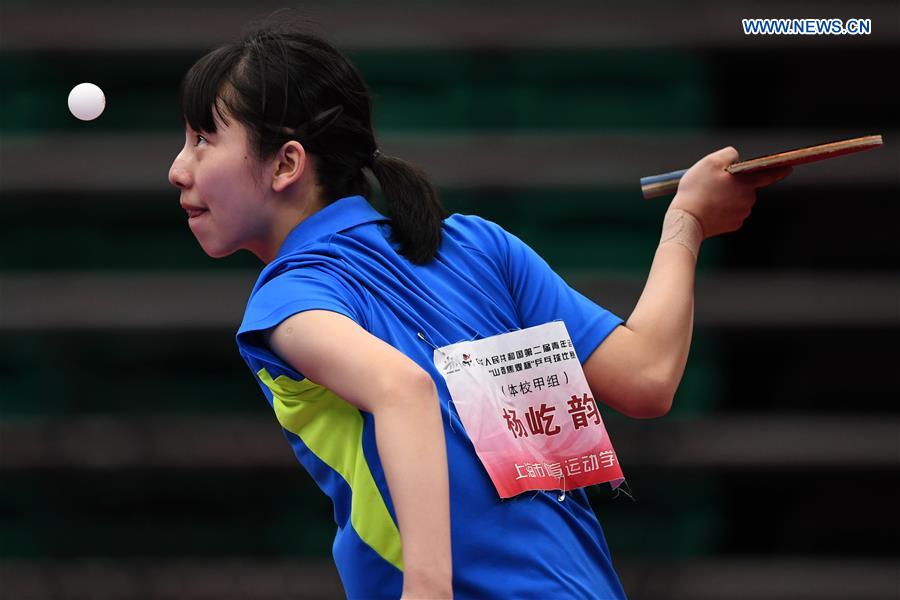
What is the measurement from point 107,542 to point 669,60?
7.33 feet

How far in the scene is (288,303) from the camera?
1.22 metres

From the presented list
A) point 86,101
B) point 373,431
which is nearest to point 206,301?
point 86,101

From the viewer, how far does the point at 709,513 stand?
385 cm

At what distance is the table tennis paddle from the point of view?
1370 millimetres

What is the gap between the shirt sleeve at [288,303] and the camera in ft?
3.99

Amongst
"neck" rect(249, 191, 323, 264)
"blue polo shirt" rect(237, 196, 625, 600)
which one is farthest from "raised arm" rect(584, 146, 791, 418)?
"neck" rect(249, 191, 323, 264)

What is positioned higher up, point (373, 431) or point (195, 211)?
point (195, 211)

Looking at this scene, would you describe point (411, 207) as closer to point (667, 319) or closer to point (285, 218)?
point (285, 218)

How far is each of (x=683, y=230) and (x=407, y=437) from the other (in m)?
0.58

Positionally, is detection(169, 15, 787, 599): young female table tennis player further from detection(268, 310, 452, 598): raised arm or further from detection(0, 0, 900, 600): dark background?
detection(0, 0, 900, 600): dark background

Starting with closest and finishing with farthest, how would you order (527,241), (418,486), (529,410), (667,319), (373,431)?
(418,486) → (373,431) → (529,410) → (667,319) → (527,241)

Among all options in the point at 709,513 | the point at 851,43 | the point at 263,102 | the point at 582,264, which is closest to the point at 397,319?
the point at 263,102

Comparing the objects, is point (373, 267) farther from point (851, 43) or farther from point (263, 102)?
point (851, 43)

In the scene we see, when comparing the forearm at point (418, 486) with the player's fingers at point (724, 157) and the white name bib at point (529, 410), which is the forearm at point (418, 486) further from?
the player's fingers at point (724, 157)
